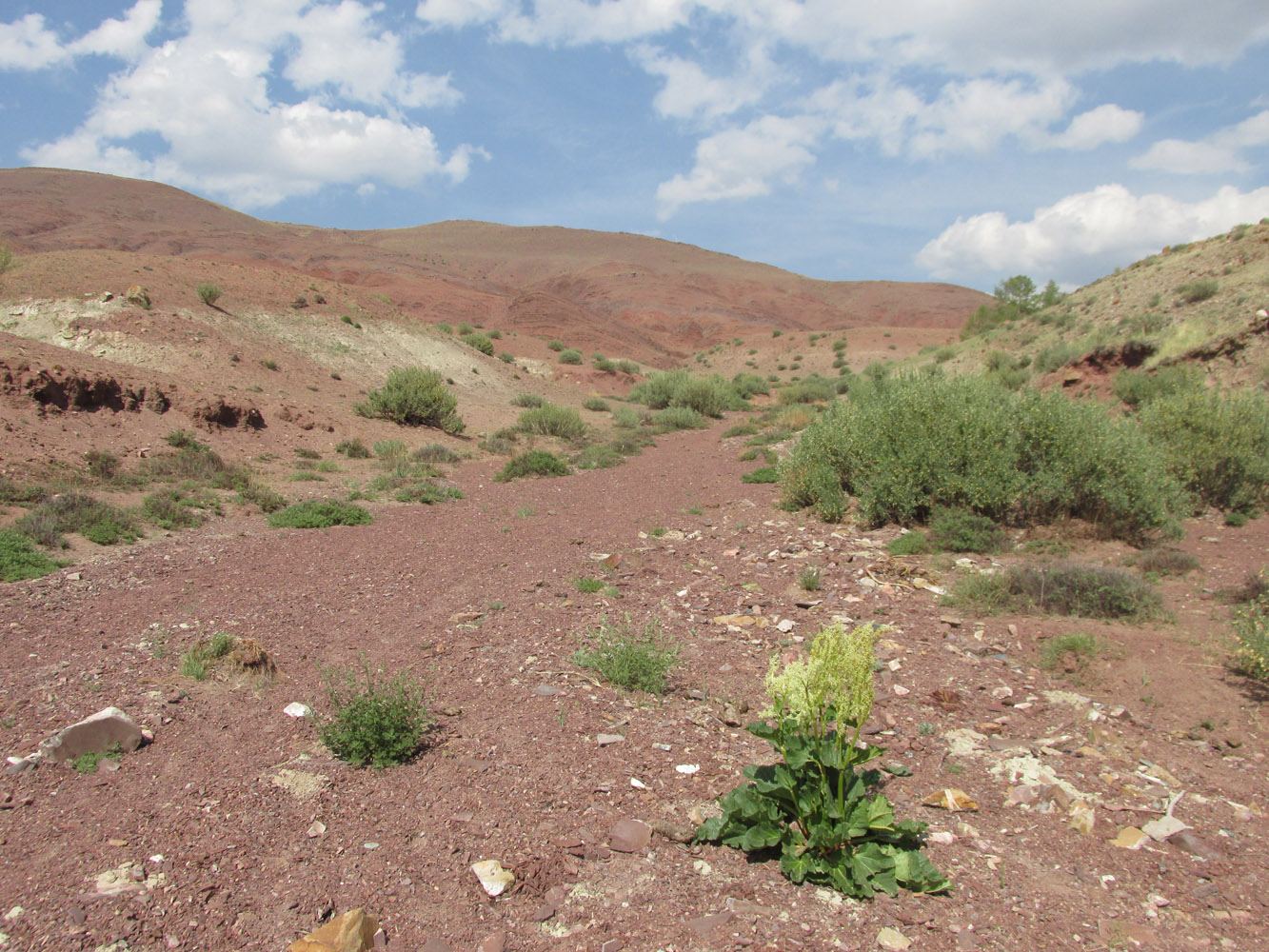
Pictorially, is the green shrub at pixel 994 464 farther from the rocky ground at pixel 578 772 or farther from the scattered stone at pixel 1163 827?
the scattered stone at pixel 1163 827

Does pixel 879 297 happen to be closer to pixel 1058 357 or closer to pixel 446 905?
pixel 1058 357

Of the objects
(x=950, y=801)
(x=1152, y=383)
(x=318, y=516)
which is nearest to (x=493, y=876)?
(x=950, y=801)

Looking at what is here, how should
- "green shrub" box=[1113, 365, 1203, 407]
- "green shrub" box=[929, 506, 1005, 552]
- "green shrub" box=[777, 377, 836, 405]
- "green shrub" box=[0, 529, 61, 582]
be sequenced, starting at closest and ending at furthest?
"green shrub" box=[0, 529, 61, 582]
"green shrub" box=[929, 506, 1005, 552]
"green shrub" box=[1113, 365, 1203, 407]
"green shrub" box=[777, 377, 836, 405]

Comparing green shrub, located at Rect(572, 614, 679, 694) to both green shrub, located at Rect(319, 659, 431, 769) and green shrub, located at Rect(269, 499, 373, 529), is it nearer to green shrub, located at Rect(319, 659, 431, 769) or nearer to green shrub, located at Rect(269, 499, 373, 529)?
green shrub, located at Rect(319, 659, 431, 769)

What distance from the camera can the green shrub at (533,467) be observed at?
13.6 metres

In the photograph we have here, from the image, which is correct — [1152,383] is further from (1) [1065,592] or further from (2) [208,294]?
(2) [208,294]

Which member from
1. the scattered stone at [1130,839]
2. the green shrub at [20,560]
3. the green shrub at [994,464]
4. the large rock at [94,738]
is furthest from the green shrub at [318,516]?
the scattered stone at [1130,839]

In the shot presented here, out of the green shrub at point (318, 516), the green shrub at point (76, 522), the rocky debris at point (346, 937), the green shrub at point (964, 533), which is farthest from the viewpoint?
the green shrub at point (318, 516)

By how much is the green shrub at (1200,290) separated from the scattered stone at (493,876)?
17570mm

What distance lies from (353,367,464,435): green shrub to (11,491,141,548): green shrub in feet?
30.0

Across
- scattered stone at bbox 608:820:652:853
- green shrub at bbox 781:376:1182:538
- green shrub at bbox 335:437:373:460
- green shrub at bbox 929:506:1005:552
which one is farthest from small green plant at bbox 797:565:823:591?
green shrub at bbox 335:437:373:460

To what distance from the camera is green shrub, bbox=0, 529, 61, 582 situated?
627 centimetres

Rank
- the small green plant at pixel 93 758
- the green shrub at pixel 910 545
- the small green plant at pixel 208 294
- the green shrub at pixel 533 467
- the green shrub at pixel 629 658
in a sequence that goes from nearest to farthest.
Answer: the small green plant at pixel 93 758
the green shrub at pixel 629 658
the green shrub at pixel 910 545
the green shrub at pixel 533 467
the small green plant at pixel 208 294

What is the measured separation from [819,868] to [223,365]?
59.1 feet
